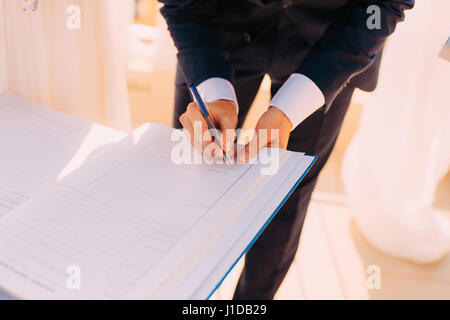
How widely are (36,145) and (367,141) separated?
1053mm

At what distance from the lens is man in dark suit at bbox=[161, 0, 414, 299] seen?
0.69 m

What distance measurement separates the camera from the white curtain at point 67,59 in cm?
74

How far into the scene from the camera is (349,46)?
27.9 inches

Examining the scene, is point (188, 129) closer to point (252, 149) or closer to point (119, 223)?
point (252, 149)

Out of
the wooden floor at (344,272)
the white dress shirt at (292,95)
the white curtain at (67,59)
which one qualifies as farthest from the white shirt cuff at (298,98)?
the wooden floor at (344,272)

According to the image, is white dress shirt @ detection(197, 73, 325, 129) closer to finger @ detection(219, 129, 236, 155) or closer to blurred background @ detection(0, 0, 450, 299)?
finger @ detection(219, 129, 236, 155)

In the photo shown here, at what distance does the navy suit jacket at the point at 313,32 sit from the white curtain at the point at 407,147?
1.45 feet

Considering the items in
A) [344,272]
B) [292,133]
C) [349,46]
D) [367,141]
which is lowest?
[344,272]

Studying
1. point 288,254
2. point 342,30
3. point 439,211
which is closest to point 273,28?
point 342,30

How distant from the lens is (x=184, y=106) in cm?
90

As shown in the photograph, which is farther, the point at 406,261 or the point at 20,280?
the point at 406,261

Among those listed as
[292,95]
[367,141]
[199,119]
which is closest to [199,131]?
[199,119]
